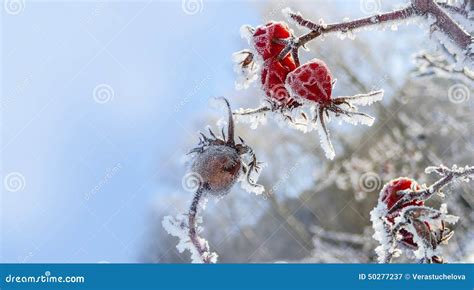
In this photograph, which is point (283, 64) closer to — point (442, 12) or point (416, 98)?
point (442, 12)

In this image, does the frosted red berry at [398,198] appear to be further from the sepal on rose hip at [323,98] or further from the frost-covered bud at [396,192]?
the sepal on rose hip at [323,98]

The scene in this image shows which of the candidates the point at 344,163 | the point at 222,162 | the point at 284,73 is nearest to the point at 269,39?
the point at 284,73

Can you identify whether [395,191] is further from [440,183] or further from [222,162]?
[222,162]

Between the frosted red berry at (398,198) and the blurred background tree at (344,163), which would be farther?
the blurred background tree at (344,163)

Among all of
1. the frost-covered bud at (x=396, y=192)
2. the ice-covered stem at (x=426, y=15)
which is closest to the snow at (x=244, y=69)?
the ice-covered stem at (x=426, y=15)

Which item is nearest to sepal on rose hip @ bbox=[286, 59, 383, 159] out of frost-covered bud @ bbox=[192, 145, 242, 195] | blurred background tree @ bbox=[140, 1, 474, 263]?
frost-covered bud @ bbox=[192, 145, 242, 195]
